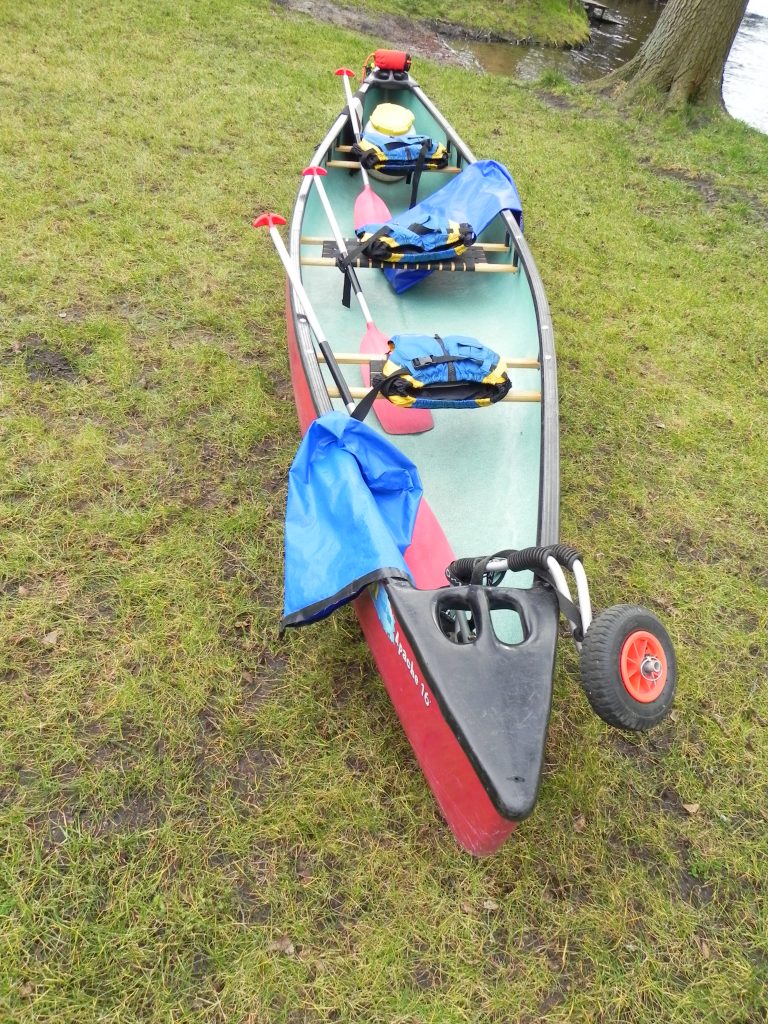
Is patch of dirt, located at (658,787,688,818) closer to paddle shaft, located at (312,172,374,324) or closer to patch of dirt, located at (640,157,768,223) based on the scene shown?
paddle shaft, located at (312,172,374,324)

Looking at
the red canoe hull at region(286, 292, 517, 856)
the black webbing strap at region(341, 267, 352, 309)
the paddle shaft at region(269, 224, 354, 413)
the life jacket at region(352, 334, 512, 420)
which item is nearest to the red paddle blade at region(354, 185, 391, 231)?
the black webbing strap at region(341, 267, 352, 309)

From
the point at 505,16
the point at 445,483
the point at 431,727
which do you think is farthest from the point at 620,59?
the point at 431,727

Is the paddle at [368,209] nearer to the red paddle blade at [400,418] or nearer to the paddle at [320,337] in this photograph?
the paddle at [320,337]

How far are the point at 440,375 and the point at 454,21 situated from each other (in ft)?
46.1

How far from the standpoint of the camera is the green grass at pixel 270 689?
2.23 m

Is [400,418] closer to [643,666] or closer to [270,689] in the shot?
[270,689]

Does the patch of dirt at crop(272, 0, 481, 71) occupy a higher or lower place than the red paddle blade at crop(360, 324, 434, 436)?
higher

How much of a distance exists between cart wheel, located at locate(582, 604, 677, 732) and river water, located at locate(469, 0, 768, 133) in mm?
11935

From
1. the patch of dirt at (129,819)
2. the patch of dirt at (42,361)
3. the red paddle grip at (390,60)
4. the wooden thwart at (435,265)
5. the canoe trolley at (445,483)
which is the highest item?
the red paddle grip at (390,60)

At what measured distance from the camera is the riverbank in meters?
11.7

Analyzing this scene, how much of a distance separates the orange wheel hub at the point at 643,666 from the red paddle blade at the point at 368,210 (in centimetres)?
443

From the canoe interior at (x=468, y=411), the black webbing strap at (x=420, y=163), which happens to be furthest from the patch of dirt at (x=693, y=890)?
the black webbing strap at (x=420, y=163)

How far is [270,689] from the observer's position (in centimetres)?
293

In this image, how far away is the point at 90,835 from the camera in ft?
7.91
